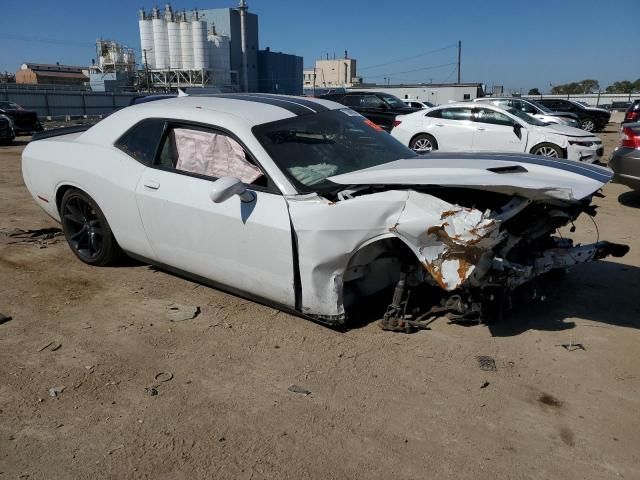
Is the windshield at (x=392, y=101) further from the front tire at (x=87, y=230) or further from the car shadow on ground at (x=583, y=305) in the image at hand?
the front tire at (x=87, y=230)

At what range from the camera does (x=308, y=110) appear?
425cm

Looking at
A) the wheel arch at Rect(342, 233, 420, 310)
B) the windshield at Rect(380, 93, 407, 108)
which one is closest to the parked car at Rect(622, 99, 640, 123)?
the windshield at Rect(380, 93, 407, 108)

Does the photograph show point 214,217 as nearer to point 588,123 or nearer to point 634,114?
point 634,114

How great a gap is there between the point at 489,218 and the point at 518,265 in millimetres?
524

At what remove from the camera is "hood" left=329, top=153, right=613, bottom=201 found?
9.87 ft

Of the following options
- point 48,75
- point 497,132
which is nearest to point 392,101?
point 497,132

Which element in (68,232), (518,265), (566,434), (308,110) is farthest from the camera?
(68,232)

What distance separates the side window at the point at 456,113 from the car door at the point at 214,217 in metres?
9.56

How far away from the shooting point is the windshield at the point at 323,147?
360 centimetres

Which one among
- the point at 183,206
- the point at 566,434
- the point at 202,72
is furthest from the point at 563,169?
the point at 202,72

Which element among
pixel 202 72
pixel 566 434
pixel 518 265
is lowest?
pixel 566 434

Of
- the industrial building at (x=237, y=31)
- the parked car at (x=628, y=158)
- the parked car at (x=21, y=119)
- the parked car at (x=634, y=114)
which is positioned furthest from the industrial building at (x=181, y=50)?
the parked car at (x=628, y=158)

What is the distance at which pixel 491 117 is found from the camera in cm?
1186

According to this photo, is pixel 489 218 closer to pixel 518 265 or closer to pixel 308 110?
pixel 518 265
